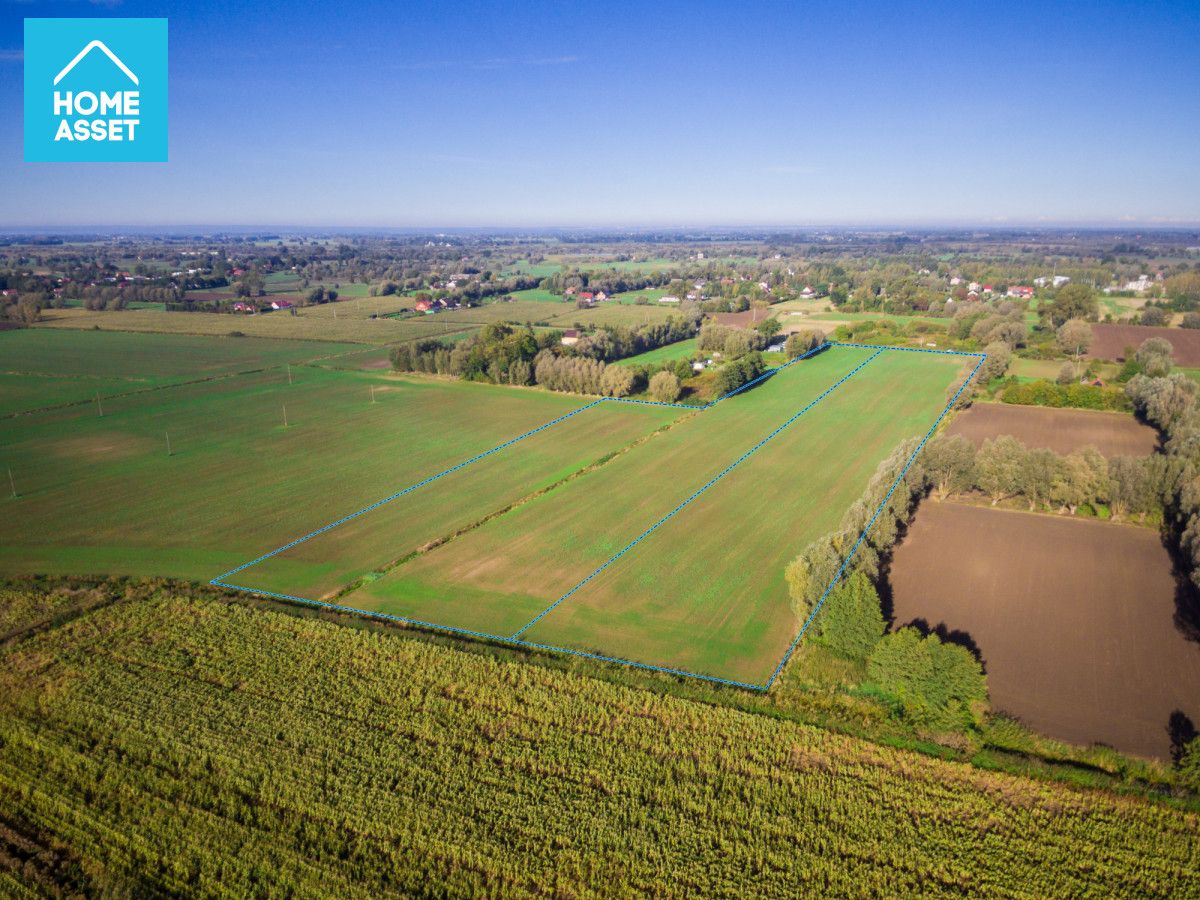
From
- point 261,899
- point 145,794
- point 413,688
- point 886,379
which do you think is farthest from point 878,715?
point 886,379

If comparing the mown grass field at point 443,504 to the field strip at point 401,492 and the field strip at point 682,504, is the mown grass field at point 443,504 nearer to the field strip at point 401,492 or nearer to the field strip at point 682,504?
the field strip at point 401,492

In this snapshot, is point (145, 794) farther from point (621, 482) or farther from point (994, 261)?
point (994, 261)

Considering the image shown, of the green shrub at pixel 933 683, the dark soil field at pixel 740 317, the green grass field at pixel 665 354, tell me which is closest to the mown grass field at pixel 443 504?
the green shrub at pixel 933 683

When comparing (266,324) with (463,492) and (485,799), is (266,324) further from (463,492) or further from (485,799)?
(485,799)

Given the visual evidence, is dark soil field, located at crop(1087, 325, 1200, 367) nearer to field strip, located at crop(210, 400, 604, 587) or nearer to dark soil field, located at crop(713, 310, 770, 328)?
dark soil field, located at crop(713, 310, 770, 328)

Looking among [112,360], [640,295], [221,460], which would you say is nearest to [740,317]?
[640,295]
